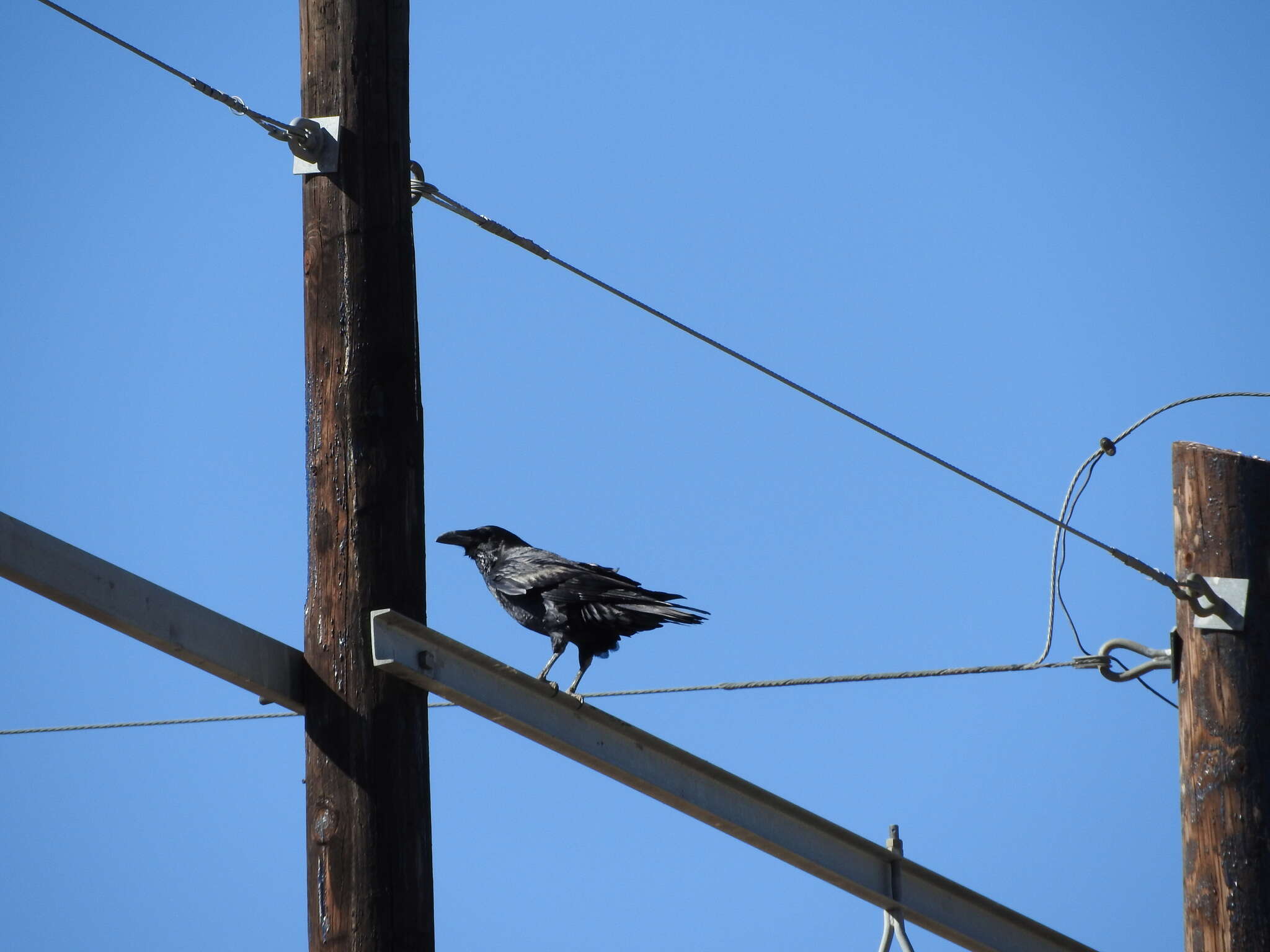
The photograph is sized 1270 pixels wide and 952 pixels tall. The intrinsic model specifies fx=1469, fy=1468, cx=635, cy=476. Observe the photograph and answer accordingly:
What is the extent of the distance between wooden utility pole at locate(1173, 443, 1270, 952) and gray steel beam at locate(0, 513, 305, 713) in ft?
10.1

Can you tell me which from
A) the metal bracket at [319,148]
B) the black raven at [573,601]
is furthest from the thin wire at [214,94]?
the black raven at [573,601]

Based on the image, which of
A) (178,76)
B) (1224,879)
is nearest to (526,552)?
(178,76)

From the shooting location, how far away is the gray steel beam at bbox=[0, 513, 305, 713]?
4.25m

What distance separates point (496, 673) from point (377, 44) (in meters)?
2.23

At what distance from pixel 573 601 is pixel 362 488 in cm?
286

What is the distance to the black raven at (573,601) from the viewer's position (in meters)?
7.10

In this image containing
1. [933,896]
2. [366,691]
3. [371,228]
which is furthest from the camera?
[933,896]

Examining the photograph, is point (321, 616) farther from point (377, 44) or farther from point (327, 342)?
point (377, 44)

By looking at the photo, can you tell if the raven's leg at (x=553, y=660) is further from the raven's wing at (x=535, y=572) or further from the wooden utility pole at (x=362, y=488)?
the wooden utility pole at (x=362, y=488)

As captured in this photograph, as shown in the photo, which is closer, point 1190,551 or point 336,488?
point 336,488

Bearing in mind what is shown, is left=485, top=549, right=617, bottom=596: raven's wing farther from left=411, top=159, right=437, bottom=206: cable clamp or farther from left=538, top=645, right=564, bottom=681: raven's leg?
left=411, top=159, right=437, bottom=206: cable clamp

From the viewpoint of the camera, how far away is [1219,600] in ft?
16.9

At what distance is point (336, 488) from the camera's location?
4.81m

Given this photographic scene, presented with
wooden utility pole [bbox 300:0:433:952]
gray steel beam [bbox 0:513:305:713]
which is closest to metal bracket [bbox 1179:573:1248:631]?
wooden utility pole [bbox 300:0:433:952]
